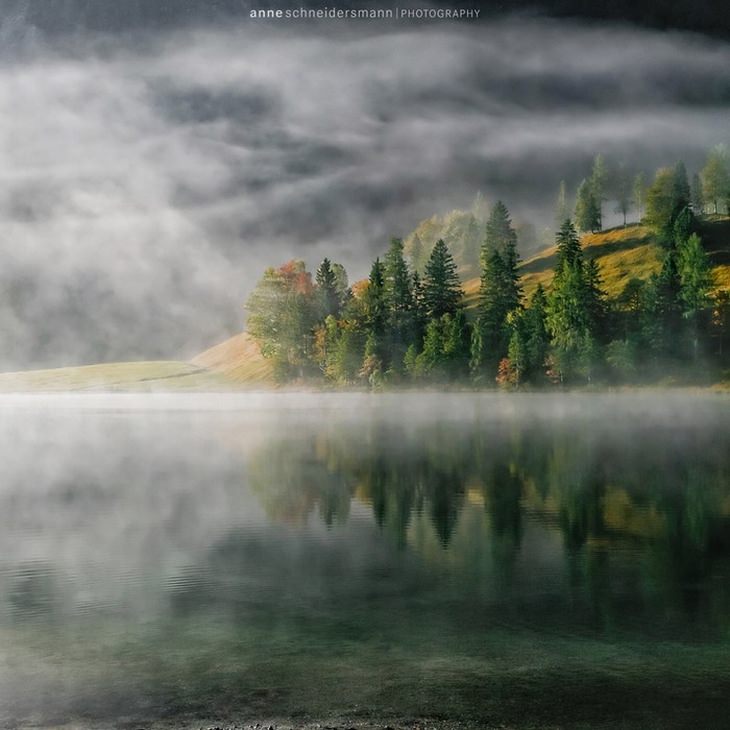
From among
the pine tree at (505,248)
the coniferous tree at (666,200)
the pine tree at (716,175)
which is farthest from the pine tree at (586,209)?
the pine tree at (716,175)

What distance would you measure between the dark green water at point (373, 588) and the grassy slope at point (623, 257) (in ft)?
75.4

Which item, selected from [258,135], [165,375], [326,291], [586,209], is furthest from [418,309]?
→ [165,375]

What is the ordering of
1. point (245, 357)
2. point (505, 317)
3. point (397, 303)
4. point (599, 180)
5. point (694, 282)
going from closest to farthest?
1. point (599, 180)
2. point (245, 357)
3. point (397, 303)
4. point (694, 282)
5. point (505, 317)

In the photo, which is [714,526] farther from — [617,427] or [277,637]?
[617,427]

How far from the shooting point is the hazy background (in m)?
26.2

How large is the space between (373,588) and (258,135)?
25746mm

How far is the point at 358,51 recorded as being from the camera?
87.3 feet

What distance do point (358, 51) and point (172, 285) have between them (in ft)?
40.8

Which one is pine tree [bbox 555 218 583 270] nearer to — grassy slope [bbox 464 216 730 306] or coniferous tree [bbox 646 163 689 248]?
grassy slope [bbox 464 216 730 306]

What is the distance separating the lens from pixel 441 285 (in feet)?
122

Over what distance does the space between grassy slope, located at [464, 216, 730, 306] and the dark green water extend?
23.0 meters

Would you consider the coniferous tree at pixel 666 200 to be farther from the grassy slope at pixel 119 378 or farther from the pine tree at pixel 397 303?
the grassy slope at pixel 119 378

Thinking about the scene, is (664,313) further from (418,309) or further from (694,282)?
(418,309)

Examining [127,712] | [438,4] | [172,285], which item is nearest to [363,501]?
[127,712]
